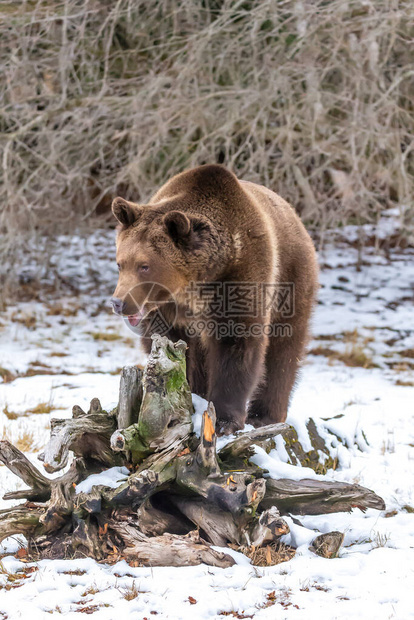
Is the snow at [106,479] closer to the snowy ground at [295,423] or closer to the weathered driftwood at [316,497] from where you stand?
the snowy ground at [295,423]

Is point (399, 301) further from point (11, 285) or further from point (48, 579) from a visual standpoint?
point (48, 579)

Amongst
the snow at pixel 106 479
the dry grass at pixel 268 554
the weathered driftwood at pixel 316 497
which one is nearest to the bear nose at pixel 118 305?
the snow at pixel 106 479

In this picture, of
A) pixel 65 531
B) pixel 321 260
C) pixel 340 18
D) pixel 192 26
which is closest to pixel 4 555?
pixel 65 531

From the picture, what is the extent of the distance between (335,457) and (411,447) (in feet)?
2.52

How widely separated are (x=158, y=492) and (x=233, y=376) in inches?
36.5

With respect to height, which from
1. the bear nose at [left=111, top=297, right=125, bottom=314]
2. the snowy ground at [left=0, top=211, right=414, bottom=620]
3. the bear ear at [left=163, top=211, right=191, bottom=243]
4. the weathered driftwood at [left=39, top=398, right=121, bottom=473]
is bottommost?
the snowy ground at [left=0, top=211, right=414, bottom=620]

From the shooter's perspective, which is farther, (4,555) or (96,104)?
(96,104)

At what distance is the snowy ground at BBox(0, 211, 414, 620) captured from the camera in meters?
2.84

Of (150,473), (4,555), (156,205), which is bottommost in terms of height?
(4,555)

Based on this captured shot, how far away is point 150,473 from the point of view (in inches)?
129

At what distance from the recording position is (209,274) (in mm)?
4148

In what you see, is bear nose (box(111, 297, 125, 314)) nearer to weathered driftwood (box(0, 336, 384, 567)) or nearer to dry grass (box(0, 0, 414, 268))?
weathered driftwood (box(0, 336, 384, 567))

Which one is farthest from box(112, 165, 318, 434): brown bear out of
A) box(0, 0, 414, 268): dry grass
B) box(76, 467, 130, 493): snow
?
box(0, 0, 414, 268): dry grass

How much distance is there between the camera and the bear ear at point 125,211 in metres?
3.98
